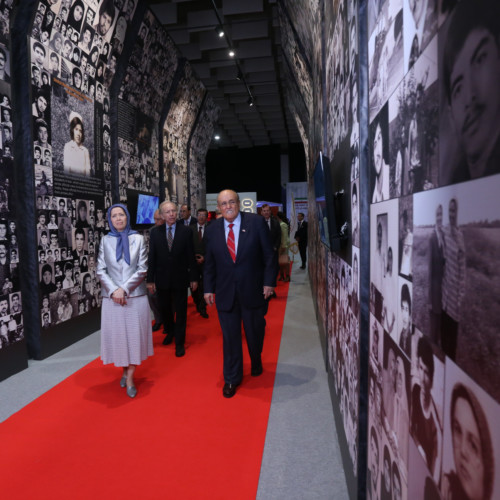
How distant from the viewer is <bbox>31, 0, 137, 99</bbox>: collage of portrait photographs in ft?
12.8

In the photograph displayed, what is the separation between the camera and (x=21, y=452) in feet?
7.49

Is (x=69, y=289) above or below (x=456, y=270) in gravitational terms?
below

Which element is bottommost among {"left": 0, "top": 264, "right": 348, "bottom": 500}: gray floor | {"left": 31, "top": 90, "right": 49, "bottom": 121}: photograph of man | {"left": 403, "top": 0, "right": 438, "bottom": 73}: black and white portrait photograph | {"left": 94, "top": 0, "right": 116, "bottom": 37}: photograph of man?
{"left": 0, "top": 264, "right": 348, "bottom": 500}: gray floor

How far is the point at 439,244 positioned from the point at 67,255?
4482 millimetres

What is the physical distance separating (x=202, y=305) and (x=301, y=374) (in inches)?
96.4

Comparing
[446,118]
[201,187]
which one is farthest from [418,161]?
→ [201,187]

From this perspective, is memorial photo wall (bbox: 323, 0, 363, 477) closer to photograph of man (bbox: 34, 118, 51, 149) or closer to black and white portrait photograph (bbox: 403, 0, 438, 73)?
black and white portrait photograph (bbox: 403, 0, 438, 73)

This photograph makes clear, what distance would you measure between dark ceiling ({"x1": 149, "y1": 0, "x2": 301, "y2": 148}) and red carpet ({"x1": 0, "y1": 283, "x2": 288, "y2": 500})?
6.05m

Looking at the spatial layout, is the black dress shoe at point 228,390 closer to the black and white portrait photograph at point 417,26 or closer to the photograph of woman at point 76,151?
the black and white portrait photograph at point 417,26

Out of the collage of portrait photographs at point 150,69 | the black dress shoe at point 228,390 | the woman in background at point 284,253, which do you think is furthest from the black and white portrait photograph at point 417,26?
the woman in background at point 284,253

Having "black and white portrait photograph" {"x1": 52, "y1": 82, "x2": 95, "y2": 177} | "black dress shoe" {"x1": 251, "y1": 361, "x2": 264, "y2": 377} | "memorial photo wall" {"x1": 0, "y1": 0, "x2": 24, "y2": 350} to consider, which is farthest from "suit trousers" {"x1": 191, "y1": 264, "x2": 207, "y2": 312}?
"memorial photo wall" {"x1": 0, "y1": 0, "x2": 24, "y2": 350}

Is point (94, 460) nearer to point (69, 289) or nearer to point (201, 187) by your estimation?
point (69, 289)

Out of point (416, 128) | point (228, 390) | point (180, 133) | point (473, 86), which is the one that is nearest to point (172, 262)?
point (228, 390)

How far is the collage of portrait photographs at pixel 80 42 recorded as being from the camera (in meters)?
3.91
